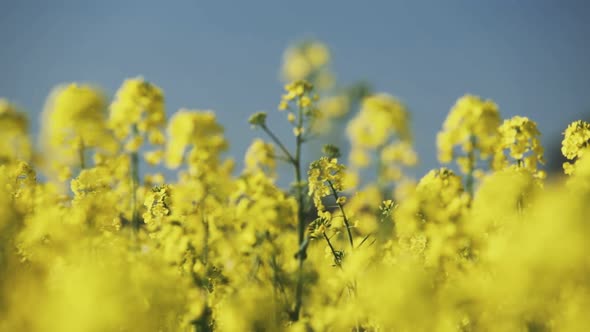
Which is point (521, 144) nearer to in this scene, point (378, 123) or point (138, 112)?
point (378, 123)

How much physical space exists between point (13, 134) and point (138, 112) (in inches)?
104

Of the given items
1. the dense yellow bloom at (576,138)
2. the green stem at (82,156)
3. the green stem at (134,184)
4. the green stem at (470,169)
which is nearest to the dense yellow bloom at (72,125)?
the green stem at (82,156)

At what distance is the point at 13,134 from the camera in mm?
6758

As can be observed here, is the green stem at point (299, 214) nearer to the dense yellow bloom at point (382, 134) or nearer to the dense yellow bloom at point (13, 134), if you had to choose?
the dense yellow bloom at point (382, 134)

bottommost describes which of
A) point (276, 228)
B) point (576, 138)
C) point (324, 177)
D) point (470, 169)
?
point (276, 228)

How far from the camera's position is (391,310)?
3170 millimetres

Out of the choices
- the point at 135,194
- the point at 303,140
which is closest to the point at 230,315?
the point at 135,194

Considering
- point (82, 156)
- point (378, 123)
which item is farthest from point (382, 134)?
point (82, 156)

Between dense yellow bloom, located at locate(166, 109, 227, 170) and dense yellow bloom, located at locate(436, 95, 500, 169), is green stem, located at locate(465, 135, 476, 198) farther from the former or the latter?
dense yellow bloom, located at locate(166, 109, 227, 170)

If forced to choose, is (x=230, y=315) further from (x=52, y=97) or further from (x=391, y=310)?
(x=52, y=97)

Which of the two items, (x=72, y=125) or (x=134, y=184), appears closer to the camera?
(x=134, y=184)

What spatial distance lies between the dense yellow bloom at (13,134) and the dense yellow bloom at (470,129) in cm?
432

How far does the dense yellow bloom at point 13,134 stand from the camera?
21.8ft

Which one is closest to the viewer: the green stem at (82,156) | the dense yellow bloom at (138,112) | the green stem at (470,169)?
the dense yellow bloom at (138,112)
